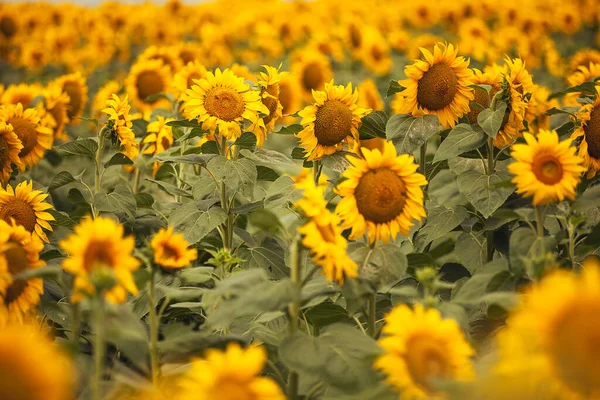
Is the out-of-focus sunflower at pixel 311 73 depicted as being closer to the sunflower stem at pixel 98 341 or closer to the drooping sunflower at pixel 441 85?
the drooping sunflower at pixel 441 85

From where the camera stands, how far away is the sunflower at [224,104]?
8.97 feet

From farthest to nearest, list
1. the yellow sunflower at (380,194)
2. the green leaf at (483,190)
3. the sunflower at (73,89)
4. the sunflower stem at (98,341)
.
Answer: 1. the sunflower at (73,89)
2. the green leaf at (483,190)
3. the yellow sunflower at (380,194)
4. the sunflower stem at (98,341)

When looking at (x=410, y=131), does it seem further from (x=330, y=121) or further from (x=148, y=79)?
(x=148, y=79)

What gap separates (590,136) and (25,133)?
226 centimetres

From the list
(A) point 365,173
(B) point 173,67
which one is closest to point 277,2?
(B) point 173,67

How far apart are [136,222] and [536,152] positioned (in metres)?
1.62

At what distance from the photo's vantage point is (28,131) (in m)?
3.28

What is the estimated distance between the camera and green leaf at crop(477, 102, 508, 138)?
250 centimetres

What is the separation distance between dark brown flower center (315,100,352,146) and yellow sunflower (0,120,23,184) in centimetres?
122

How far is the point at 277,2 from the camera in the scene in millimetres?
10422

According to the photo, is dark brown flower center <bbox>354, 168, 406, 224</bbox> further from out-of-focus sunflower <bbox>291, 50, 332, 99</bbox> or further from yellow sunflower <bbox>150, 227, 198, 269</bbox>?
out-of-focus sunflower <bbox>291, 50, 332, 99</bbox>

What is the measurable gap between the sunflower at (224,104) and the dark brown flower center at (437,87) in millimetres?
569

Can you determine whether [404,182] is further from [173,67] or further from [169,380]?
[173,67]

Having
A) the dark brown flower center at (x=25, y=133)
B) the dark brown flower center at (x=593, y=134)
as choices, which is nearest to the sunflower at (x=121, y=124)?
the dark brown flower center at (x=25, y=133)
